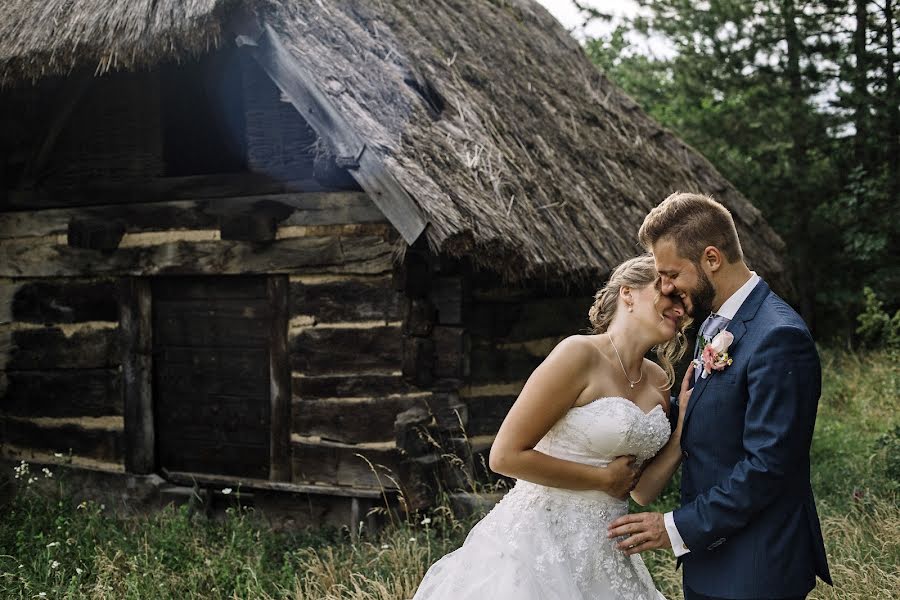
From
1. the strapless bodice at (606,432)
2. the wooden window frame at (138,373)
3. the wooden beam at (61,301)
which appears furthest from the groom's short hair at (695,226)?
the wooden beam at (61,301)

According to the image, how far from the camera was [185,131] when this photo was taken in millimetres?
6652

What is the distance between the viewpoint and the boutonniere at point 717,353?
97.5 inches

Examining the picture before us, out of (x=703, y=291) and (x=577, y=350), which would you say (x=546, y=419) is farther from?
(x=703, y=291)

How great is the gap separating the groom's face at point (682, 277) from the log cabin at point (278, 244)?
213 cm

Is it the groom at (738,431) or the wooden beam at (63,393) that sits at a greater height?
the groom at (738,431)

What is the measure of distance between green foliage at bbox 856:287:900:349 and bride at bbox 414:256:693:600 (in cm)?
598

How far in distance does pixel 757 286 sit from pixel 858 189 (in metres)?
11.4

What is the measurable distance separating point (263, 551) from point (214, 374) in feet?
5.24

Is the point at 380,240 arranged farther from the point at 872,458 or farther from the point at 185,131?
the point at 872,458

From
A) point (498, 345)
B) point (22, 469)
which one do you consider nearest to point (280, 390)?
point (498, 345)

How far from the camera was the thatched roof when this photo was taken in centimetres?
501

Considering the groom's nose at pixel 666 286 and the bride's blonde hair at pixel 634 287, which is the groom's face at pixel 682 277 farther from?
the bride's blonde hair at pixel 634 287

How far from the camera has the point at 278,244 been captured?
5.77 meters

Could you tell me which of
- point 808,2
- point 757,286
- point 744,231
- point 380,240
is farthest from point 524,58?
point 808,2
